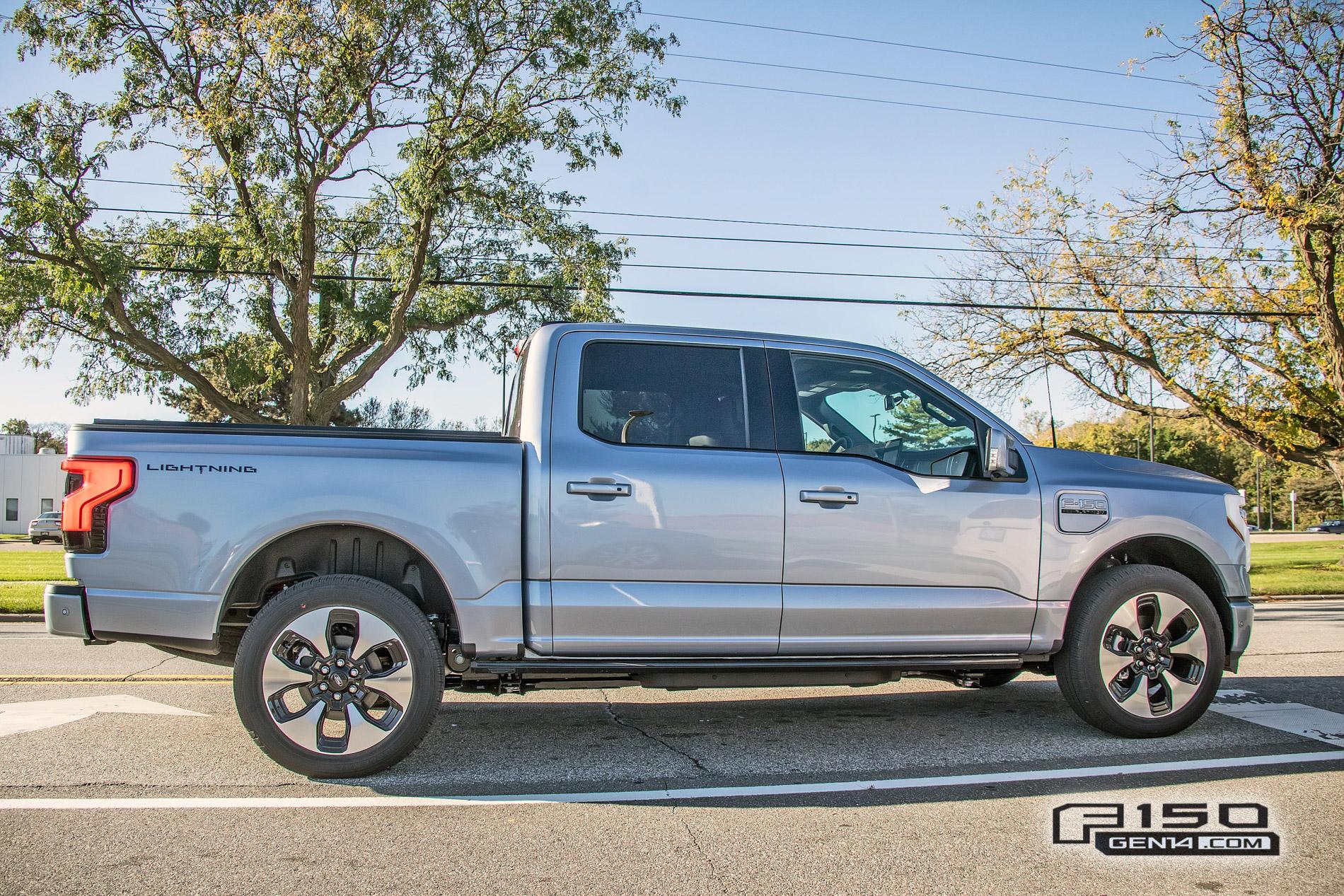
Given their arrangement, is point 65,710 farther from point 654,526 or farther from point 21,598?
point 21,598

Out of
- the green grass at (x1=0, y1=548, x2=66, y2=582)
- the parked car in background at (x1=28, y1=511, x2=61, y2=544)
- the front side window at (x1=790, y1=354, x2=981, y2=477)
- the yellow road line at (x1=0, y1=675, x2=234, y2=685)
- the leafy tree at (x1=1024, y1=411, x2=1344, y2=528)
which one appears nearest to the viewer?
the front side window at (x1=790, y1=354, x2=981, y2=477)

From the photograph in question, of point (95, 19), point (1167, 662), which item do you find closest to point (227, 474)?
point (1167, 662)

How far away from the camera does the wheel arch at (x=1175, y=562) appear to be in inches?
204

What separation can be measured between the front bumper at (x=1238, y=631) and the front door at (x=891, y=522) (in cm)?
118

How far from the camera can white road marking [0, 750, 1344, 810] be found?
3.96 metres

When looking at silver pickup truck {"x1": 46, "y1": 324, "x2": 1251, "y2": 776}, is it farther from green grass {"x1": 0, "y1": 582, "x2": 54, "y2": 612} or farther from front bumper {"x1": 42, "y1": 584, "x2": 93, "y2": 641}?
green grass {"x1": 0, "y1": 582, "x2": 54, "y2": 612}

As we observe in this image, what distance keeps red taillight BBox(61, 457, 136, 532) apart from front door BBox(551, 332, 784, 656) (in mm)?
1867

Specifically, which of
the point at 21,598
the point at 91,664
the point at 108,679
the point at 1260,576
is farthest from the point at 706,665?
the point at 1260,576

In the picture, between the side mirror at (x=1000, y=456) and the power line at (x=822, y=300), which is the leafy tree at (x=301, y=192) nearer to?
the power line at (x=822, y=300)

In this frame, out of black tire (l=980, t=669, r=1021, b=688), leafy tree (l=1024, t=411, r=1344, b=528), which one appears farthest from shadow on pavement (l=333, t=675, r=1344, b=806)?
leafy tree (l=1024, t=411, r=1344, b=528)

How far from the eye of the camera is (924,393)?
5.20 meters

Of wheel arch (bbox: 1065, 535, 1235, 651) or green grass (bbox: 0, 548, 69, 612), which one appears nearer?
wheel arch (bbox: 1065, 535, 1235, 651)

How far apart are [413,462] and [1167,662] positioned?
3911mm
